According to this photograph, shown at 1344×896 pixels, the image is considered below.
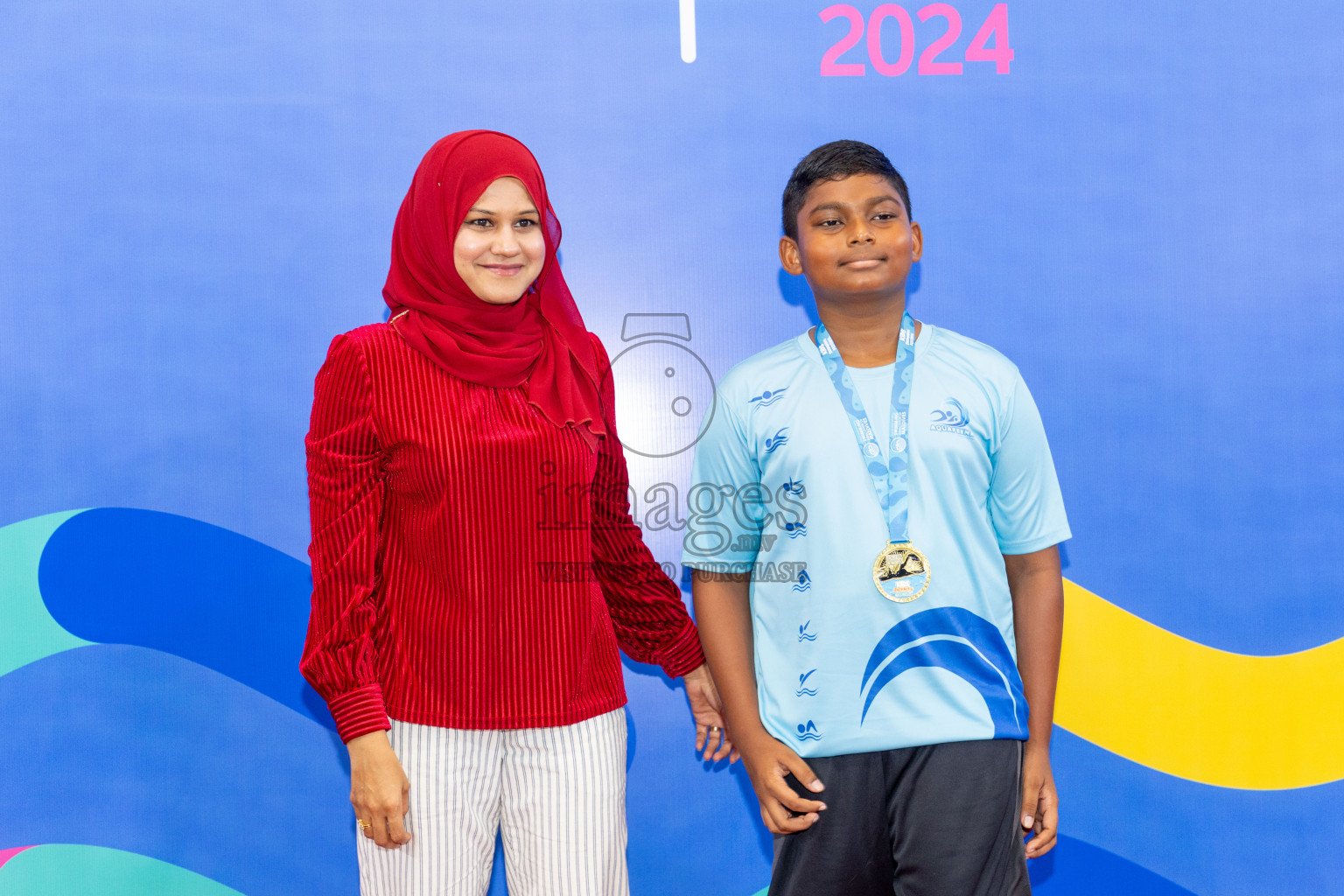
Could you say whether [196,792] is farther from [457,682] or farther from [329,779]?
[457,682]

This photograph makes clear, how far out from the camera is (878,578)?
1.49 metres

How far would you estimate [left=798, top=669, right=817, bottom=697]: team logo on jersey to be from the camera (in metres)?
1.50

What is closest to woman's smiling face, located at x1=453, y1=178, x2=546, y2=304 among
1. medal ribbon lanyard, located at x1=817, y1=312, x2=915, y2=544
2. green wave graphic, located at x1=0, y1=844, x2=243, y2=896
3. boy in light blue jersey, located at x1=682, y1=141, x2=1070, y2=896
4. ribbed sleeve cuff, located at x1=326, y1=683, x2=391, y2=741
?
boy in light blue jersey, located at x1=682, y1=141, x2=1070, y2=896

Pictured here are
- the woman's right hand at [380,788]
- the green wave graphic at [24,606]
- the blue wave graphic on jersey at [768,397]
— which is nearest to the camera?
the woman's right hand at [380,788]

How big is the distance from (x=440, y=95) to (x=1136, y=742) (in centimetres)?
204

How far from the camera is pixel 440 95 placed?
208 centimetres

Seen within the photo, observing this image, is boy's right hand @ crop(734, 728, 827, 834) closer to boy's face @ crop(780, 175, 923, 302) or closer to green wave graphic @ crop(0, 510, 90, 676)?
boy's face @ crop(780, 175, 923, 302)

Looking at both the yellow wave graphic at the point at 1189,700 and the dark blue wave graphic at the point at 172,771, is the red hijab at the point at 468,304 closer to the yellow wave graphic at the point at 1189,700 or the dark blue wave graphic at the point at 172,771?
the dark blue wave graphic at the point at 172,771

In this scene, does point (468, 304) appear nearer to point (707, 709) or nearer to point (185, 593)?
point (707, 709)

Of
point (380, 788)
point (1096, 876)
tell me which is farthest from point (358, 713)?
point (1096, 876)

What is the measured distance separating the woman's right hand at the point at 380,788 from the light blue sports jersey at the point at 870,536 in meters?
0.55

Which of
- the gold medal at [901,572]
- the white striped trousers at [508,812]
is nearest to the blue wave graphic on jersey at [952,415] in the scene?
the gold medal at [901,572]

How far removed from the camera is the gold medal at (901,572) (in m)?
1.48

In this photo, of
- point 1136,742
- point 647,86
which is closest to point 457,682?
point 647,86
